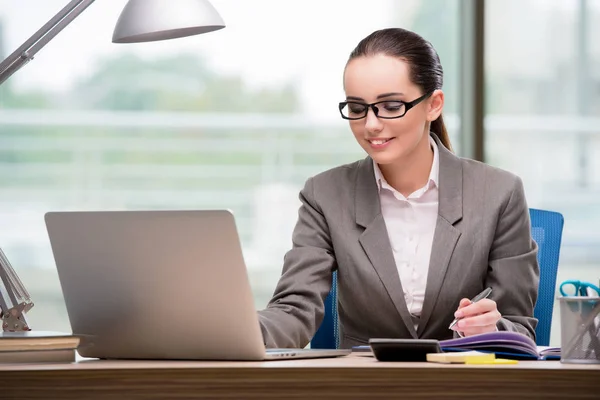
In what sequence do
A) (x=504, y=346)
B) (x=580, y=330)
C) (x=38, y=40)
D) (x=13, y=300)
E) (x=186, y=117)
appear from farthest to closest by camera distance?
(x=186, y=117) < (x=38, y=40) < (x=13, y=300) < (x=504, y=346) < (x=580, y=330)

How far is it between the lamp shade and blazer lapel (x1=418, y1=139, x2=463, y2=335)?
578 millimetres

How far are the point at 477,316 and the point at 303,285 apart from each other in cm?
42

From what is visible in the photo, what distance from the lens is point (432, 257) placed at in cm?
195

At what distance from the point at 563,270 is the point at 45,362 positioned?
3.15m

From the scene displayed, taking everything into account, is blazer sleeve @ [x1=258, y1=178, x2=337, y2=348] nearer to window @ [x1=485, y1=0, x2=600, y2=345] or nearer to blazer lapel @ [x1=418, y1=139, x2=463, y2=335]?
blazer lapel @ [x1=418, y1=139, x2=463, y2=335]

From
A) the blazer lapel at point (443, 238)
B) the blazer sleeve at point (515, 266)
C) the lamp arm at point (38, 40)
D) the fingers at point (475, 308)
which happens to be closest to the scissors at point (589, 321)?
the fingers at point (475, 308)

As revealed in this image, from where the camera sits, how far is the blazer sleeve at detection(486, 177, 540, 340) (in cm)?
189

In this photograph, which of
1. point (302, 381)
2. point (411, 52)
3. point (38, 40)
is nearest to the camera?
point (302, 381)

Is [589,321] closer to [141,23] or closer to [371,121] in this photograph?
[371,121]

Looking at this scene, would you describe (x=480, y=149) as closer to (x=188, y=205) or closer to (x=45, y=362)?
(x=188, y=205)

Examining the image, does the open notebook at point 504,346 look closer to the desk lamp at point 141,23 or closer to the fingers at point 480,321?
the fingers at point 480,321

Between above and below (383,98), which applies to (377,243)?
below

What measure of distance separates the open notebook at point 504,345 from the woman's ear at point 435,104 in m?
0.71

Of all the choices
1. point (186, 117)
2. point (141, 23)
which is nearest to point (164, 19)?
point (141, 23)
